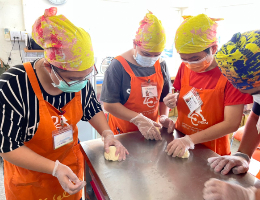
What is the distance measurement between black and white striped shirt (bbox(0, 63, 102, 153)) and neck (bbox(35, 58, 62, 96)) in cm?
2

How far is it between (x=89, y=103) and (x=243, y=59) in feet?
2.87

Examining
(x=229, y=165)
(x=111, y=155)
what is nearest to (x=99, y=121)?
(x=111, y=155)

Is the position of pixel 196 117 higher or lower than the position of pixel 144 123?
higher

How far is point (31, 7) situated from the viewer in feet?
10.4

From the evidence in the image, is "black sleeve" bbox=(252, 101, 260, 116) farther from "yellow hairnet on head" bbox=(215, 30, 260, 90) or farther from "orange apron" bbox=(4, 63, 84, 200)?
"orange apron" bbox=(4, 63, 84, 200)

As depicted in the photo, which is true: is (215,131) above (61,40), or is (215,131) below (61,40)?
below

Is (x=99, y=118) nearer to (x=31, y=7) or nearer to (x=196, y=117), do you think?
(x=196, y=117)

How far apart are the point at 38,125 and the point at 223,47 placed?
96 centimetres

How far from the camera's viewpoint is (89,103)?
122 cm

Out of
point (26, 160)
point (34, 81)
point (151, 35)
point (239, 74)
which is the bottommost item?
point (26, 160)

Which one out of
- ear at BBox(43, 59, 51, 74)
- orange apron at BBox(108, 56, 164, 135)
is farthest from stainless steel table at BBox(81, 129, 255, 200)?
ear at BBox(43, 59, 51, 74)

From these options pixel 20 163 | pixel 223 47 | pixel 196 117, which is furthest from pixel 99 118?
pixel 223 47

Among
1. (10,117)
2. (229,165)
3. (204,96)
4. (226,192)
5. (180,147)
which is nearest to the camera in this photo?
(226,192)

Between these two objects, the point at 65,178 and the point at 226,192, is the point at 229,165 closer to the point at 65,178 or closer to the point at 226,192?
the point at 226,192
